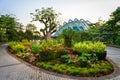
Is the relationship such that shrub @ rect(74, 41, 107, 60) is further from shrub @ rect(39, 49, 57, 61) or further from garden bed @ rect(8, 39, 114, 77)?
shrub @ rect(39, 49, 57, 61)

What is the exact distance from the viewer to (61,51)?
9422mm

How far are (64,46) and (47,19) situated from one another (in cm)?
1364

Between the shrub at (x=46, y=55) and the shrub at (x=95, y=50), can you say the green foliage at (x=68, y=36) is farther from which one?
the shrub at (x=46, y=55)

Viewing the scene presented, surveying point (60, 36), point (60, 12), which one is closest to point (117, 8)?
point (60, 12)

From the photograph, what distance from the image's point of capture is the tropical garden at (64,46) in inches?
299

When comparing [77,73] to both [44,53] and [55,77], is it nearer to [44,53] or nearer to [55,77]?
[55,77]

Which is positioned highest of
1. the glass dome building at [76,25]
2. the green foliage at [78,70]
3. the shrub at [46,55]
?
the glass dome building at [76,25]

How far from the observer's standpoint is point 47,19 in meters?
25.8

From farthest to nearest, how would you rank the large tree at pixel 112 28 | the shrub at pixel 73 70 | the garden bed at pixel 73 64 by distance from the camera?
the large tree at pixel 112 28, the garden bed at pixel 73 64, the shrub at pixel 73 70

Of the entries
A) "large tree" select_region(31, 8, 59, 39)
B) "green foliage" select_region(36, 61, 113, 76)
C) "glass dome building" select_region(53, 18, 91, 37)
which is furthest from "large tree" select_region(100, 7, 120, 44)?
"green foliage" select_region(36, 61, 113, 76)

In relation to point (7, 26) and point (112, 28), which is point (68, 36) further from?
point (7, 26)

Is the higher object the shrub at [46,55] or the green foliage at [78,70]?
the shrub at [46,55]

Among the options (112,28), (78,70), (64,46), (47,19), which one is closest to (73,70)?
(78,70)

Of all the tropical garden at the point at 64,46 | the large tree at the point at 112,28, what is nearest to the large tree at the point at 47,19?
the tropical garden at the point at 64,46
